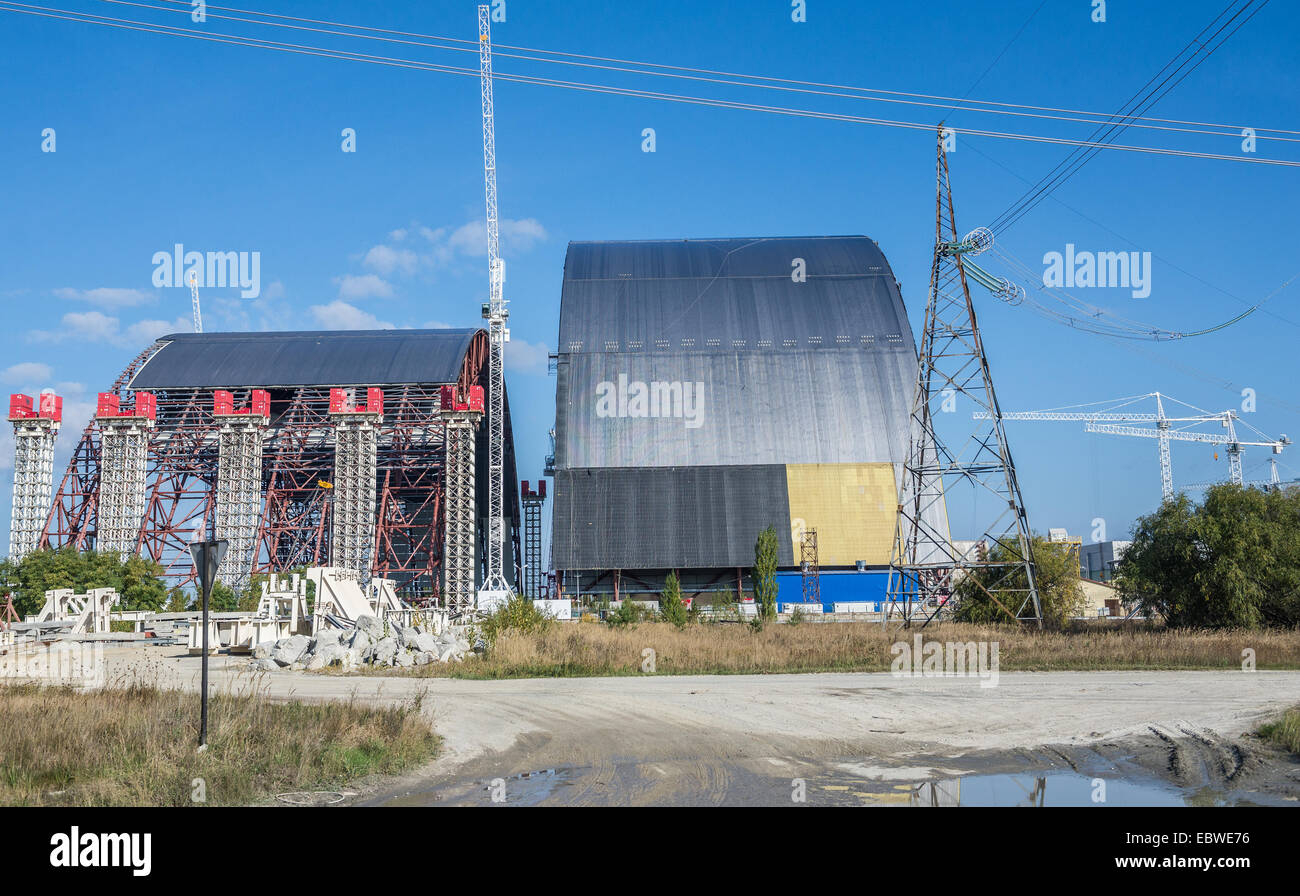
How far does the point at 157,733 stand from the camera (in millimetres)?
12320

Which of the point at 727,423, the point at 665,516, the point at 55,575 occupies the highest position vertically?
the point at 727,423

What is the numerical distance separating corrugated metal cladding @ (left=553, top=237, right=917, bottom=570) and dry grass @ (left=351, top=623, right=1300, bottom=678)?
31.2 m

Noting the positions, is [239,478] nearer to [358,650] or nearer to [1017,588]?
[358,650]

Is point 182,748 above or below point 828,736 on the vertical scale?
above

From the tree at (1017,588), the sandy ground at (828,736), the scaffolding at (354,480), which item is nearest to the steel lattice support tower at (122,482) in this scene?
the scaffolding at (354,480)

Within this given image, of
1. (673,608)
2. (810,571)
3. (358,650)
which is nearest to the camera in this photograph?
(358,650)

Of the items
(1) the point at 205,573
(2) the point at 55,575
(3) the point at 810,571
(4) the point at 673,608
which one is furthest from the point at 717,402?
(1) the point at 205,573

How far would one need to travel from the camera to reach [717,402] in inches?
2749

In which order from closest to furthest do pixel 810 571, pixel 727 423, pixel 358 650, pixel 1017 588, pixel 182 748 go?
pixel 182 748 < pixel 358 650 < pixel 1017 588 < pixel 810 571 < pixel 727 423

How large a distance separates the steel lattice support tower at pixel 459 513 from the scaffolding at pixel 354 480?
201 inches

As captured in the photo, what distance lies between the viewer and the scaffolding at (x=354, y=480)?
212 ft

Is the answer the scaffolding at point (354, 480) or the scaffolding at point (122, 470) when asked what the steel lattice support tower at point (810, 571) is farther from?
the scaffolding at point (122, 470)

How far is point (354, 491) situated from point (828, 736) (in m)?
55.3
